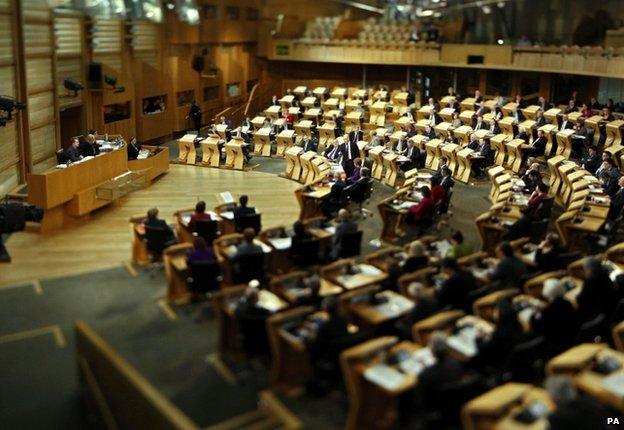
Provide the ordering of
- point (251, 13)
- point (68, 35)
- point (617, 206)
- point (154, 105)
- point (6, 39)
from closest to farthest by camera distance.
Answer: point (617, 206), point (6, 39), point (68, 35), point (154, 105), point (251, 13)

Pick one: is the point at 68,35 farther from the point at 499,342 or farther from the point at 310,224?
the point at 499,342

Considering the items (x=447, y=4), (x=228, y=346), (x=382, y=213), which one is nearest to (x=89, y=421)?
(x=228, y=346)

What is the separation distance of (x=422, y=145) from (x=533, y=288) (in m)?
10.0

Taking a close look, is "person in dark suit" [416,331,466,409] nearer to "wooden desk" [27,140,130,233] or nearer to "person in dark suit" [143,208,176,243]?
"person in dark suit" [143,208,176,243]

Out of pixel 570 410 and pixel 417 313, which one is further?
pixel 417 313

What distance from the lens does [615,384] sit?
6.99 meters

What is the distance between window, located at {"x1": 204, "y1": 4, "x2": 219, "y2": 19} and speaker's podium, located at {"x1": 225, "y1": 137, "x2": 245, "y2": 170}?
8.14 m

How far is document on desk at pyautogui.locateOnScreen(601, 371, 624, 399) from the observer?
6863mm

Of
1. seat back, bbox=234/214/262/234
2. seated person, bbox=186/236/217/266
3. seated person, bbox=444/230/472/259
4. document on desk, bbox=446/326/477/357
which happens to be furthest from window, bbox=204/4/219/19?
document on desk, bbox=446/326/477/357

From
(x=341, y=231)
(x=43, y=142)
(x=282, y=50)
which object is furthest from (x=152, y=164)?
(x=282, y=50)

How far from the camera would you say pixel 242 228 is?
12.7 metres

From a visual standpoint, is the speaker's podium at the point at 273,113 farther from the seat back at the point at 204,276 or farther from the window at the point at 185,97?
the seat back at the point at 204,276

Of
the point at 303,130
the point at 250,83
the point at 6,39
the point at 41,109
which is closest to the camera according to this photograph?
the point at 6,39

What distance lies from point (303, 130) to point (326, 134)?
2.98 ft
